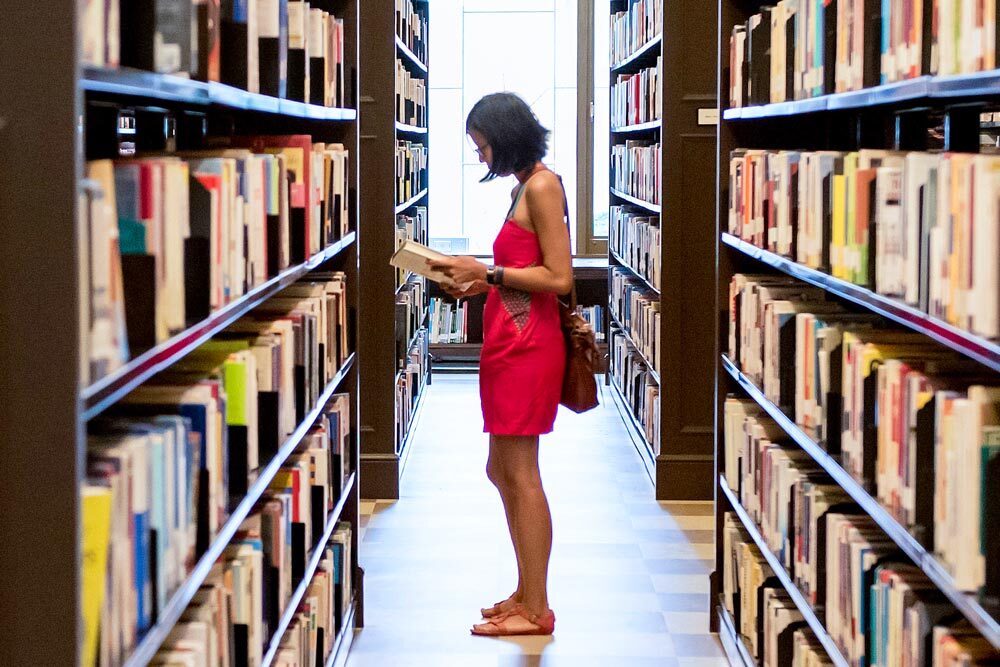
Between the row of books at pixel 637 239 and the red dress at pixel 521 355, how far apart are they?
7.35ft

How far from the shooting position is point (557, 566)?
488 centimetres

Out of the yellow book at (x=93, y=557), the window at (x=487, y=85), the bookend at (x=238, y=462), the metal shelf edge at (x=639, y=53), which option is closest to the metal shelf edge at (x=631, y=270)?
the metal shelf edge at (x=639, y=53)

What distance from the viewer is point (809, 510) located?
2881mm

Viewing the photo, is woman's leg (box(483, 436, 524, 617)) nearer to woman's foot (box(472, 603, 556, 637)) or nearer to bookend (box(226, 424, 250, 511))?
woman's foot (box(472, 603, 556, 637))

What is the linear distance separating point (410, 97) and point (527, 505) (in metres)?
3.90

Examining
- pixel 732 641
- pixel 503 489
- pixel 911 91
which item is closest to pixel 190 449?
pixel 911 91

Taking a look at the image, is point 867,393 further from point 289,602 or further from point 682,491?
point 682,491

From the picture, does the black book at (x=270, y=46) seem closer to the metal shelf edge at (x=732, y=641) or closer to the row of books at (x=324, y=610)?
the row of books at (x=324, y=610)

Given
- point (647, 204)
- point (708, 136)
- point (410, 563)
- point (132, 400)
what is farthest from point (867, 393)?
point (647, 204)

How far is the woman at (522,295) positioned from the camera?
388cm

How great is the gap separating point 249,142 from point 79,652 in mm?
1918

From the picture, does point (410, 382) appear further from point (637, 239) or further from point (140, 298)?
point (140, 298)

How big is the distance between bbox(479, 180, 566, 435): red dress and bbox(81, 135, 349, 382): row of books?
1.01m

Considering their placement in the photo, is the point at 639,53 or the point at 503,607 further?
the point at 639,53
